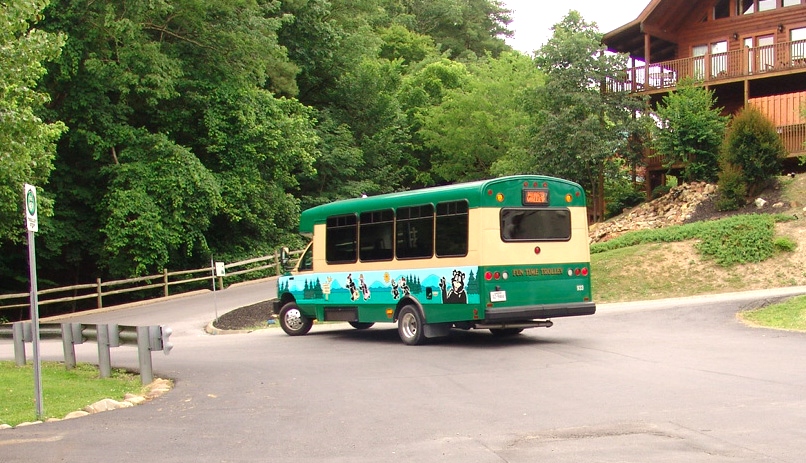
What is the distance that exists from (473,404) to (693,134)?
2595 centimetres

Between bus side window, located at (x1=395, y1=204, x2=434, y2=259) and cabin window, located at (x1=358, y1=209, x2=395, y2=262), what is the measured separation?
0.87 feet

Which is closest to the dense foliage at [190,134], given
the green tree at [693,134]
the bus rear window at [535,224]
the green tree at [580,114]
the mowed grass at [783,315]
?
the green tree at [580,114]

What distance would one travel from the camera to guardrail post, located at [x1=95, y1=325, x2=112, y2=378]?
13750mm

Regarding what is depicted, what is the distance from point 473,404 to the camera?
33.6 ft

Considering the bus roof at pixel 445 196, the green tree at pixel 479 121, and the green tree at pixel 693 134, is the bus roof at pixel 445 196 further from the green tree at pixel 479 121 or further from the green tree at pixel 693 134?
the green tree at pixel 479 121

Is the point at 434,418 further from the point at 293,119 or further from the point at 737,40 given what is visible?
the point at 737,40

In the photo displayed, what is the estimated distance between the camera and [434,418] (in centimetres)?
945

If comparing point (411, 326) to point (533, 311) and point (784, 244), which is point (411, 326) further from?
point (784, 244)

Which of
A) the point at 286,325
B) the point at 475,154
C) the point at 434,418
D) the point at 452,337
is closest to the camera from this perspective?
the point at 434,418

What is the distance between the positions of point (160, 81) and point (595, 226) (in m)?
17.4

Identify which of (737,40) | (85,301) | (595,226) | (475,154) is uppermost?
(737,40)

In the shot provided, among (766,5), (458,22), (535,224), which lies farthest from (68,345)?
(458,22)

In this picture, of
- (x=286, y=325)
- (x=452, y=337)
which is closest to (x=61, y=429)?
(x=452, y=337)

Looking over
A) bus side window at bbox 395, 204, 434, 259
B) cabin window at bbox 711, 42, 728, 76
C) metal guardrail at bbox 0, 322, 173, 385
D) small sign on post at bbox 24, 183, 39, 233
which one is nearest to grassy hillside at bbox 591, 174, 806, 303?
bus side window at bbox 395, 204, 434, 259
